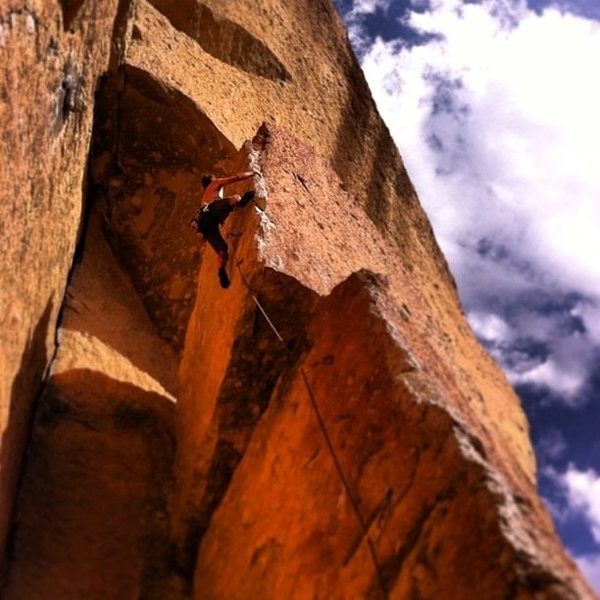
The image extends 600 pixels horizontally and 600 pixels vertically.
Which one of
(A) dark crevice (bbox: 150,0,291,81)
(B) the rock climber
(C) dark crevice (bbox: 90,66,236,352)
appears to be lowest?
(B) the rock climber

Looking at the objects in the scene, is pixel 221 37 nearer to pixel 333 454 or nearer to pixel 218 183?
pixel 218 183

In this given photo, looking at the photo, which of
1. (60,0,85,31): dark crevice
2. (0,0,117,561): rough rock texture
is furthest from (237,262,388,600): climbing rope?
(60,0,85,31): dark crevice

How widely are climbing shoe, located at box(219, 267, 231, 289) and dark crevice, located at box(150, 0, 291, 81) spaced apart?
665cm

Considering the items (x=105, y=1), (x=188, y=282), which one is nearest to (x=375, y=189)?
(x=188, y=282)

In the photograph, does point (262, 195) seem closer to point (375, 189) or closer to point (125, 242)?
point (125, 242)

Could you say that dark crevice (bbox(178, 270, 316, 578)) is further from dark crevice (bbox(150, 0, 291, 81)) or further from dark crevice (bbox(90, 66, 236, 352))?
dark crevice (bbox(150, 0, 291, 81))

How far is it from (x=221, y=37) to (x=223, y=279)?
7199 mm

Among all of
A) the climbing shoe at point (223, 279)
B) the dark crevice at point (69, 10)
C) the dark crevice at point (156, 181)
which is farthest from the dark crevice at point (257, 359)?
the dark crevice at point (156, 181)

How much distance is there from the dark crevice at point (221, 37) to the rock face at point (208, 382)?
1552mm

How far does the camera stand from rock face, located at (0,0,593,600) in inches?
183

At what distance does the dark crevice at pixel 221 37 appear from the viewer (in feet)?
41.1

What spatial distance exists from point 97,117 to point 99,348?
3401 millimetres

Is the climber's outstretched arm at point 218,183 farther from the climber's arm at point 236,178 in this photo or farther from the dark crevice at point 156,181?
the dark crevice at point 156,181

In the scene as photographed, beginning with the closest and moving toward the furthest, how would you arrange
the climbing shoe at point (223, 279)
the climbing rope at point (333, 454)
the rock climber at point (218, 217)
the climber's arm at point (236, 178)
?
1. the climbing rope at point (333, 454)
2. the climbing shoe at point (223, 279)
3. the rock climber at point (218, 217)
4. the climber's arm at point (236, 178)
